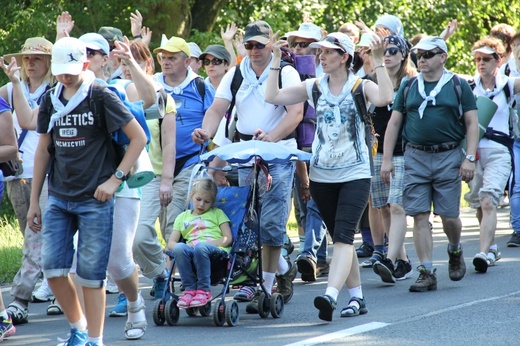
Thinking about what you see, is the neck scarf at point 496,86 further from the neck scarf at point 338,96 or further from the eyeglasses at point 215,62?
the neck scarf at point 338,96

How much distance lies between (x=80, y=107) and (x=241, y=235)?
192 centimetres

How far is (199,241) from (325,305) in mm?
1078

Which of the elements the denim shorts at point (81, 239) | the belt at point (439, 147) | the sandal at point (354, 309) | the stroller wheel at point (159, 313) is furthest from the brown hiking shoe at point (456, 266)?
the denim shorts at point (81, 239)

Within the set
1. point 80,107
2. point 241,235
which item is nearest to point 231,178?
point 241,235

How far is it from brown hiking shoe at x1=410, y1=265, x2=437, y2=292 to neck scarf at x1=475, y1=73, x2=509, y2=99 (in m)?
2.48

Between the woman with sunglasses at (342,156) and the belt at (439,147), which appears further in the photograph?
the belt at (439,147)

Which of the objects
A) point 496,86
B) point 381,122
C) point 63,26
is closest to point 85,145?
point 63,26

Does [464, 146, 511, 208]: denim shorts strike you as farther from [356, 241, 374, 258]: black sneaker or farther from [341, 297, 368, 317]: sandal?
[341, 297, 368, 317]: sandal

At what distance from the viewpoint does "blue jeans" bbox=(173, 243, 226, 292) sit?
301 inches

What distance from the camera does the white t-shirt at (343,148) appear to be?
7672 millimetres

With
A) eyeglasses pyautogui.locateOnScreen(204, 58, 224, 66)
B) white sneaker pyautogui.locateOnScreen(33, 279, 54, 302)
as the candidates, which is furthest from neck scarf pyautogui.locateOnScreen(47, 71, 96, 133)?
eyeglasses pyautogui.locateOnScreen(204, 58, 224, 66)

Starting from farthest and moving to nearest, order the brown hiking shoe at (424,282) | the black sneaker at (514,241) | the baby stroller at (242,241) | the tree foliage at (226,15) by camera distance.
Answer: the tree foliage at (226,15)
the black sneaker at (514,241)
the brown hiking shoe at (424,282)
the baby stroller at (242,241)

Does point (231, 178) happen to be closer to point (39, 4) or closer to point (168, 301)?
point (168, 301)

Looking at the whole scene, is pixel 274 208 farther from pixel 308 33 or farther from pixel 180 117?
pixel 308 33
